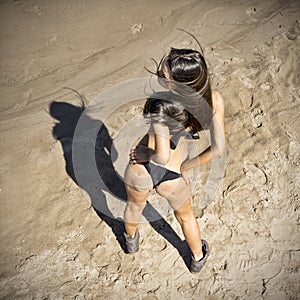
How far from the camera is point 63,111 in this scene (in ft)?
15.1

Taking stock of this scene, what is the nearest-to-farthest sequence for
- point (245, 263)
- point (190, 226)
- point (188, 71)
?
point (188, 71), point (190, 226), point (245, 263)

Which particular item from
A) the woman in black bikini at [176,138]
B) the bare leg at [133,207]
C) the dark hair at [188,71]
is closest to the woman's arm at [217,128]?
the woman in black bikini at [176,138]

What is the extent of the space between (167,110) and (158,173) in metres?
0.55

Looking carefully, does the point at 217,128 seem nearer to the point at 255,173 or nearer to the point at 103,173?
the point at 255,173

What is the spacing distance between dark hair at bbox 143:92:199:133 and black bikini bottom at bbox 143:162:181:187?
38cm

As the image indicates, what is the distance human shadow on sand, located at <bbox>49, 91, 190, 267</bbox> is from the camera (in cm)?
Answer: 353

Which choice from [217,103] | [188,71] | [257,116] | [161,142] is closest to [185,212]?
[161,142]

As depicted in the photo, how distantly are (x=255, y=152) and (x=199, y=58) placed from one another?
2.00m

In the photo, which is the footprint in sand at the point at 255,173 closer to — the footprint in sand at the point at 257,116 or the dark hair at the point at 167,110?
the footprint in sand at the point at 257,116

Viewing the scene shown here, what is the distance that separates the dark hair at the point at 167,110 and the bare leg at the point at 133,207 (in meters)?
0.68

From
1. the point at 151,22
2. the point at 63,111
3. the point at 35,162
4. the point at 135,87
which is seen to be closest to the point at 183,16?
the point at 151,22

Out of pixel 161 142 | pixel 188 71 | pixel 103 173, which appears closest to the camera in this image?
pixel 188 71

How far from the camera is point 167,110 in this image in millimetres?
2225

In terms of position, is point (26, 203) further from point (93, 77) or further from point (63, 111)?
point (93, 77)
